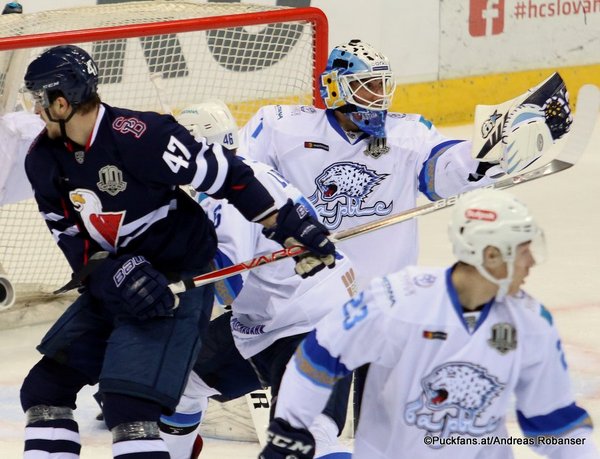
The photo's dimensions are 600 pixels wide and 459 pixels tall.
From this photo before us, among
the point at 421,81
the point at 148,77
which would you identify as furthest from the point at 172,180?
the point at 421,81

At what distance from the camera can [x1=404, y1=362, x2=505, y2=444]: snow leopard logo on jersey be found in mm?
2701

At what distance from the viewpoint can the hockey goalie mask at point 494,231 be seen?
2.61 metres

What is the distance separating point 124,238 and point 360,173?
3.48ft

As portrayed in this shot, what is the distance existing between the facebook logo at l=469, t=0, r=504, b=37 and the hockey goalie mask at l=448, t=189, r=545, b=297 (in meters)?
5.69

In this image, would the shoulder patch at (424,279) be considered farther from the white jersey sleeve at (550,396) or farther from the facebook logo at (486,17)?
the facebook logo at (486,17)

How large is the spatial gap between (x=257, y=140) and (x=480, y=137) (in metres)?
0.65

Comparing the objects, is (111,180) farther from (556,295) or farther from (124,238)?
(556,295)

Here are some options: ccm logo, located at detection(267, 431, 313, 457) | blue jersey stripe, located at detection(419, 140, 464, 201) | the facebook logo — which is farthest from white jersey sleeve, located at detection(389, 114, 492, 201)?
the facebook logo

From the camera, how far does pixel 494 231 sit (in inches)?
103

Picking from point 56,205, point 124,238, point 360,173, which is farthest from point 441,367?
point 360,173

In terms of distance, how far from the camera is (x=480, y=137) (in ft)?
13.6

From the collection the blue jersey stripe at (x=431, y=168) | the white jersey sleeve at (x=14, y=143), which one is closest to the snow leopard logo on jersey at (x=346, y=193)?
the blue jersey stripe at (x=431, y=168)

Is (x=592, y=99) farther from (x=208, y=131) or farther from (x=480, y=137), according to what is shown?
(x=208, y=131)

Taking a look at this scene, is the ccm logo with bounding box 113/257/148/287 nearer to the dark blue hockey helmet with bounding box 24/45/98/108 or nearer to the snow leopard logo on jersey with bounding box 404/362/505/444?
the dark blue hockey helmet with bounding box 24/45/98/108
